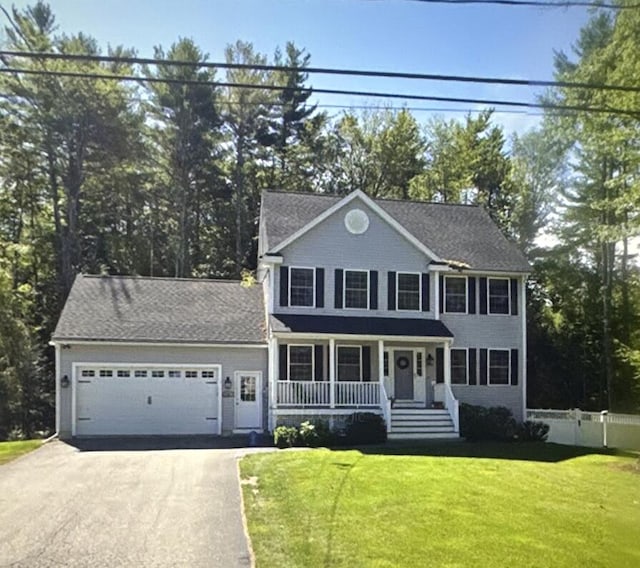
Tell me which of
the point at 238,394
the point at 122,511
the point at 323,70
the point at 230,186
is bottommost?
the point at 122,511

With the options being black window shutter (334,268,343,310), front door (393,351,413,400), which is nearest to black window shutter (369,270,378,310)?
black window shutter (334,268,343,310)

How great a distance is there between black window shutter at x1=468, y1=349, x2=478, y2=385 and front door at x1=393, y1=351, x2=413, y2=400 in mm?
1991

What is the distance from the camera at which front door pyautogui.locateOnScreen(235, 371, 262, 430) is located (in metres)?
21.0

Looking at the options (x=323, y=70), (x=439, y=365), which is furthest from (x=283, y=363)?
(x=323, y=70)

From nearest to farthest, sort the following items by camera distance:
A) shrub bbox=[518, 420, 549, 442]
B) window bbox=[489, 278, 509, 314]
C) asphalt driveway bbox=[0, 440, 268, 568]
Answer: asphalt driveway bbox=[0, 440, 268, 568] < shrub bbox=[518, 420, 549, 442] < window bbox=[489, 278, 509, 314]

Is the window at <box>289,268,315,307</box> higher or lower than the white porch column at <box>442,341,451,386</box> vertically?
higher

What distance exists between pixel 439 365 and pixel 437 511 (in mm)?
12979

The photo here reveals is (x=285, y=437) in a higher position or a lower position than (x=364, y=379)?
lower

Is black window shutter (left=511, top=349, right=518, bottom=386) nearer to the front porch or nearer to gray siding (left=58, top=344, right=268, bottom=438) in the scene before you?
the front porch

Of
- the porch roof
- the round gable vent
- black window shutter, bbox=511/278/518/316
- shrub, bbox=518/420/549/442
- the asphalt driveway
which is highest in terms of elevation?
the round gable vent

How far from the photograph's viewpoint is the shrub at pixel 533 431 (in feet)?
69.2

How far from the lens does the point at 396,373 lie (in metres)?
22.4

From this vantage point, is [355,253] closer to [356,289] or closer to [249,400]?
[356,289]

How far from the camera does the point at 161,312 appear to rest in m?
21.8
